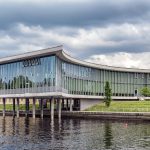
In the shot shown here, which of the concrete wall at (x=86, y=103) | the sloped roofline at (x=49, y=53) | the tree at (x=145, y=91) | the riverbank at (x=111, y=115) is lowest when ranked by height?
the riverbank at (x=111, y=115)

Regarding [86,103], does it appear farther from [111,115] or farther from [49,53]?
[49,53]

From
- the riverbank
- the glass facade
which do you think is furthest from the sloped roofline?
the riverbank

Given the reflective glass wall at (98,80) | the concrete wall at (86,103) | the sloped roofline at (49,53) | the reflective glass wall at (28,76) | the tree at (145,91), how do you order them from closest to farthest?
the sloped roofline at (49,53), the reflective glass wall at (28,76), the reflective glass wall at (98,80), the concrete wall at (86,103), the tree at (145,91)

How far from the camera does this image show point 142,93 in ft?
410

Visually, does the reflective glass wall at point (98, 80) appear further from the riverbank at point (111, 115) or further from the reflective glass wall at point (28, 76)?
the riverbank at point (111, 115)

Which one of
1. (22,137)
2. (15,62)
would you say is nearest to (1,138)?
(22,137)

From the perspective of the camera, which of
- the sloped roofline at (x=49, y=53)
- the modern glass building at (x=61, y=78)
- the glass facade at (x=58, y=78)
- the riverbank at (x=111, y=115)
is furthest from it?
the glass facade at (x=58, y=78)

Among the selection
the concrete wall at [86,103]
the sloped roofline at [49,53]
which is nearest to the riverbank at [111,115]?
the concrete wall at [86,103]

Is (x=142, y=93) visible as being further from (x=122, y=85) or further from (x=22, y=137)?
(x=22, y=137)

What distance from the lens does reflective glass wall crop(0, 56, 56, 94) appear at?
8881cm

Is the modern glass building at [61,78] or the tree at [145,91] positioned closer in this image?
the modern glass building at [61,78]

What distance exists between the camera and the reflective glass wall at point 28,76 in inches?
3497

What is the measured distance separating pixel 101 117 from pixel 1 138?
130 ft

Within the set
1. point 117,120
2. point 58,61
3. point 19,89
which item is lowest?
point 117,120
